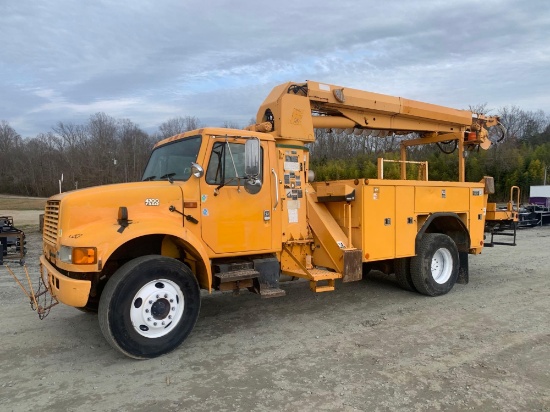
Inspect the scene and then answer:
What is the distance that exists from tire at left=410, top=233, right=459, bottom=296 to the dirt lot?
0.93ft

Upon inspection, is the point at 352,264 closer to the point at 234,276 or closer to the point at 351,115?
the point at 234,276

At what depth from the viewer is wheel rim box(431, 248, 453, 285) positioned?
7492mm

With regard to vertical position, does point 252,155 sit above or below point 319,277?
above

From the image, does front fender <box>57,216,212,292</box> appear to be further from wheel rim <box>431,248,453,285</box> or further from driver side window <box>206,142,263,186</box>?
wheel rim <box>431,248,453,285</box>

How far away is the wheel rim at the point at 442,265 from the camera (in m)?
7.49

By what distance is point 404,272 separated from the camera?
7383 mm

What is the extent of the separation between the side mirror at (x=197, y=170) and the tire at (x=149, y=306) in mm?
1049

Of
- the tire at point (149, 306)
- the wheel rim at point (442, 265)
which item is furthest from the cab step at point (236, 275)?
the wheel rim at point (442, 265)

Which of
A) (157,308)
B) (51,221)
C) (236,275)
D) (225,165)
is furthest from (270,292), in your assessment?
(51,221)

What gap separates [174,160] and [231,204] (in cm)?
96

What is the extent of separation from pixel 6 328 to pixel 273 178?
4.00 m

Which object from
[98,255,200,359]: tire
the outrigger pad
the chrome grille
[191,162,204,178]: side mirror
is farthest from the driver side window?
the outrigger pad

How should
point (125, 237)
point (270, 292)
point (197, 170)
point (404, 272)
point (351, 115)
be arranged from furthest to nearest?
point (404, 272) → point (351, 115) → point (270, 292) → point (197, 170) → point (125, 237)

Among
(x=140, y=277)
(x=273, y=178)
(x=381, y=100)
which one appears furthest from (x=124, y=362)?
(x=381, y=100)
